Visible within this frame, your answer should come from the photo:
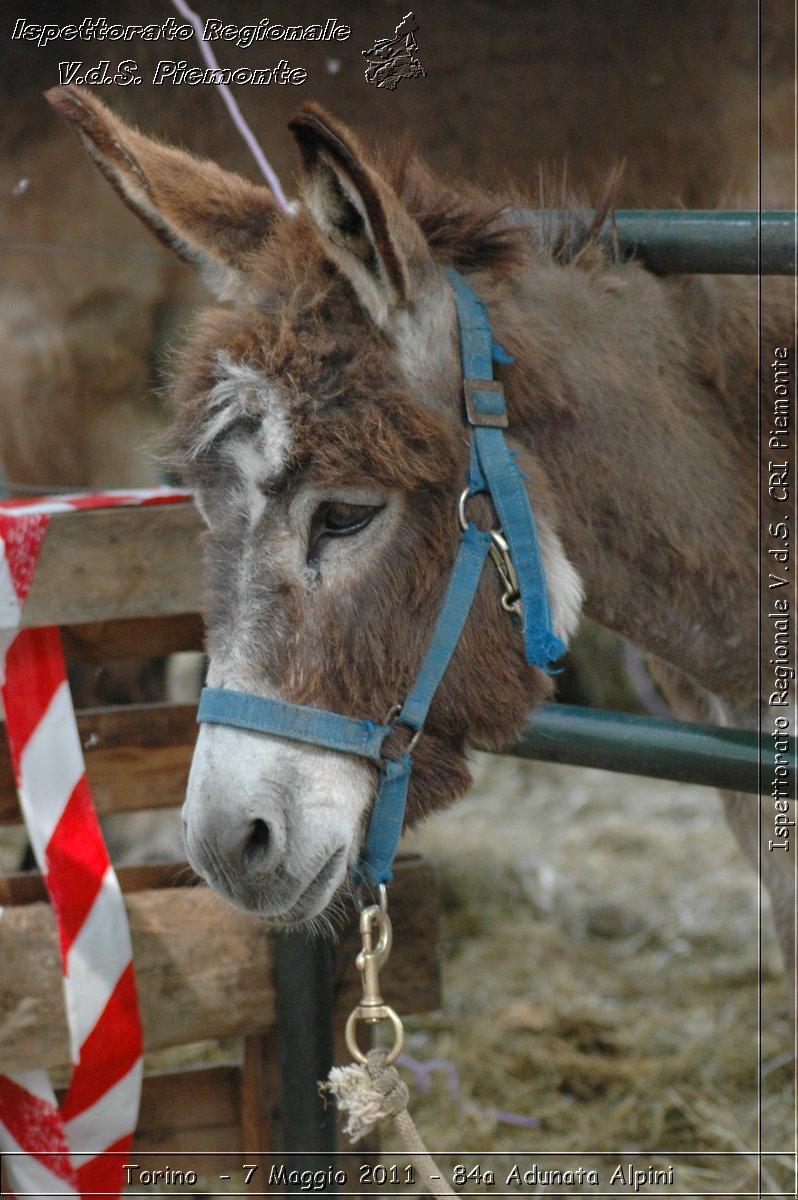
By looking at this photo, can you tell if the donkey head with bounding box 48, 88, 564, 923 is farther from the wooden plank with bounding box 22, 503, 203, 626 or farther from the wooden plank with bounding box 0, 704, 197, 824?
the wooden plank with bounding box 0, 704, 197, 824

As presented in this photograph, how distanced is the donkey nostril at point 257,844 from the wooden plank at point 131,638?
736 mm

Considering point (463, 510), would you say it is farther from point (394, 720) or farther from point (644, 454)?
point (644, 454)

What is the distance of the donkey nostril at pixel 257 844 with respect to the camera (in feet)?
4.78

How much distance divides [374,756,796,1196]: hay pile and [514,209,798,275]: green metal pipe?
3.90 ft

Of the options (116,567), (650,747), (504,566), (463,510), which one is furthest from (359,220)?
(650,747)

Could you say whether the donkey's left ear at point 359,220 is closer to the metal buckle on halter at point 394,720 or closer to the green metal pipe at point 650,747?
the metal buckle on halter at point 394,720

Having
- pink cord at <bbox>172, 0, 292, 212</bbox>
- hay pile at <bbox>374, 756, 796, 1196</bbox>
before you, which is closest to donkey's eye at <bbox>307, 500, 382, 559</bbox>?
pink cord at <bbox>172, 0, 292, 212</bbox>

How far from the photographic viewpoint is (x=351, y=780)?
1.53 m

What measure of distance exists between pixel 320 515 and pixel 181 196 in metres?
0.56

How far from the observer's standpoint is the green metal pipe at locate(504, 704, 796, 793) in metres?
1.82

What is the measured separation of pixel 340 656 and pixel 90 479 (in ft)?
8.15

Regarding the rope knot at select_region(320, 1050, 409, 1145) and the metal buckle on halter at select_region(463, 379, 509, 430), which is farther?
the metal buckle on halter at select_region(463, 379, 509, 430)

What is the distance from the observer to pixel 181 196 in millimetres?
1669

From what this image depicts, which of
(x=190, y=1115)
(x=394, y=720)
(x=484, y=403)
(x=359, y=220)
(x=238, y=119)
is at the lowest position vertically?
(x=190, y=1115)
